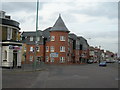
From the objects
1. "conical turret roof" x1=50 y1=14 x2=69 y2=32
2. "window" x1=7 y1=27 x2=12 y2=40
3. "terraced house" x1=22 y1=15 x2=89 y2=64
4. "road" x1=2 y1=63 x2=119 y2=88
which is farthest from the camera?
"conical turret roof" x1=50 y1=14 x2=69 y2=32

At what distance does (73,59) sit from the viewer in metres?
91.8

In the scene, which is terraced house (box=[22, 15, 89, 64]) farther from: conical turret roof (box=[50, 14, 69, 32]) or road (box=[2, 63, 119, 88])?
road (box=[2, 63, 119, 88])

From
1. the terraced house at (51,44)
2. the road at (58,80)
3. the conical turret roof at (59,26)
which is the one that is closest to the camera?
the road at (58,80)

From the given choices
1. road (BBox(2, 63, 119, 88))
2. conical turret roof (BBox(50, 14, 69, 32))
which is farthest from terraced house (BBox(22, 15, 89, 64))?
road (BBox(2, 63, 119, 88))

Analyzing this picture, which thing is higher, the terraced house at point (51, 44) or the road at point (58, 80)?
the terraced house at point (51, 44)

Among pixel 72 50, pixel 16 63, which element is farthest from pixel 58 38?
pixel 16 63

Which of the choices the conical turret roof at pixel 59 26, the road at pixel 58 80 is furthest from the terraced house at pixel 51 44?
the road at pixel 58 80

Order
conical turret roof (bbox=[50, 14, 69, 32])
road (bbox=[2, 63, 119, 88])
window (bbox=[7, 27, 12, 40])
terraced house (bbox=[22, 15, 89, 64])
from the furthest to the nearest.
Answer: conical turret roof (bbox=[50, 14, 69, 32])
terraced house (bbox=[22, 15, 89, 64])
window (bbox=[7, 27, 12, 40])
road (bbox=[2, 63, 119, 88])

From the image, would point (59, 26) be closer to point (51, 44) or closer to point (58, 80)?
point (51, 44)

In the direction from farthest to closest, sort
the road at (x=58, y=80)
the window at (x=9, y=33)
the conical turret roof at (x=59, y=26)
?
the conical turret roof at (x=59, y=26) → the window at (x=9, y=33) → the road at (x=58, y=80)

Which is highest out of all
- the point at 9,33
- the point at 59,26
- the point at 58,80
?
the point at 59,26

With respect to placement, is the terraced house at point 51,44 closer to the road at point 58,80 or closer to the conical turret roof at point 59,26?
the conical turret roof at point 59,26

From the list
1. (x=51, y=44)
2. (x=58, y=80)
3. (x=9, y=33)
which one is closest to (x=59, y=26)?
(x=51, y=44)

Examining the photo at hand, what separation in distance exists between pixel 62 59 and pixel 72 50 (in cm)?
1884
